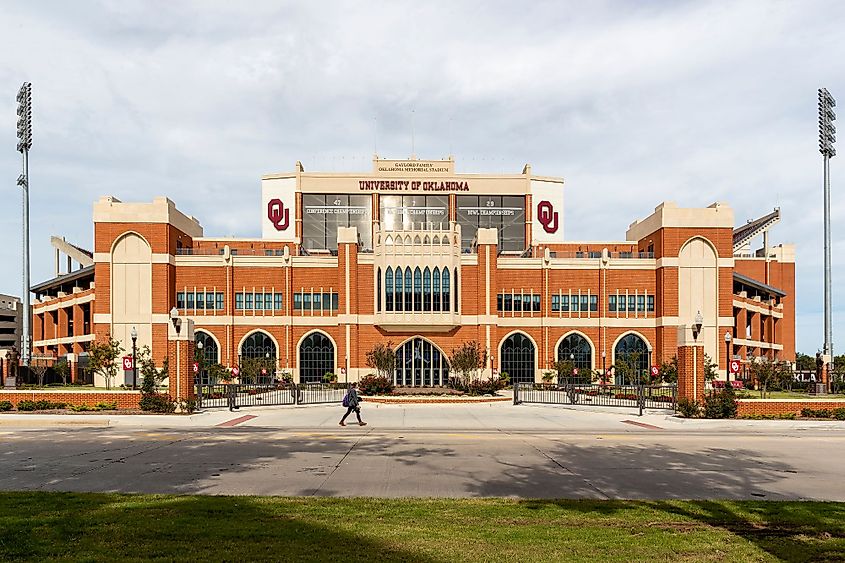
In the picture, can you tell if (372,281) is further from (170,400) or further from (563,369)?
(170,400)

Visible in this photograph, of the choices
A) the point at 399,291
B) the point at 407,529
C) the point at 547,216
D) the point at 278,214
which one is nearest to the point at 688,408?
the point at 407,529

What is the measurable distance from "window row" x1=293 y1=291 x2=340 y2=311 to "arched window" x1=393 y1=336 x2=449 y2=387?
24.6 feet

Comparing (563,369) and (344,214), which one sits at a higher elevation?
(344,214)

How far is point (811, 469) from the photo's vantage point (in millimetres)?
17875

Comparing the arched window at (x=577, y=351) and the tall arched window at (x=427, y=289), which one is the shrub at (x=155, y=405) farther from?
the arched window at (x=577, y=351)

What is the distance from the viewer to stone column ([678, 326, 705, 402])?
32.9 metres

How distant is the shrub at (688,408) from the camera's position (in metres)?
31.9

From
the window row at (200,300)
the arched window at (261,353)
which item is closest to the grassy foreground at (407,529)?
the arched window at (261,353)

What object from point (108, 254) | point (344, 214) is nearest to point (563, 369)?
point (344, 214)

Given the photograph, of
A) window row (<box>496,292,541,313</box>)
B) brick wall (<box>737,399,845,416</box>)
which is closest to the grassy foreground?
brick wall (<box>737,399,845,416</box>)

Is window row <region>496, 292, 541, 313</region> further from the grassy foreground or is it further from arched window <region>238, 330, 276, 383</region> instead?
the grassy foreground

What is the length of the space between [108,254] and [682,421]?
49827 millimetres

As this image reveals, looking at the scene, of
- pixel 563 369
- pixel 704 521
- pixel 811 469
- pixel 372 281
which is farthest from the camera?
pixel 372 281

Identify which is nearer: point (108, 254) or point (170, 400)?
point (170, 400)
